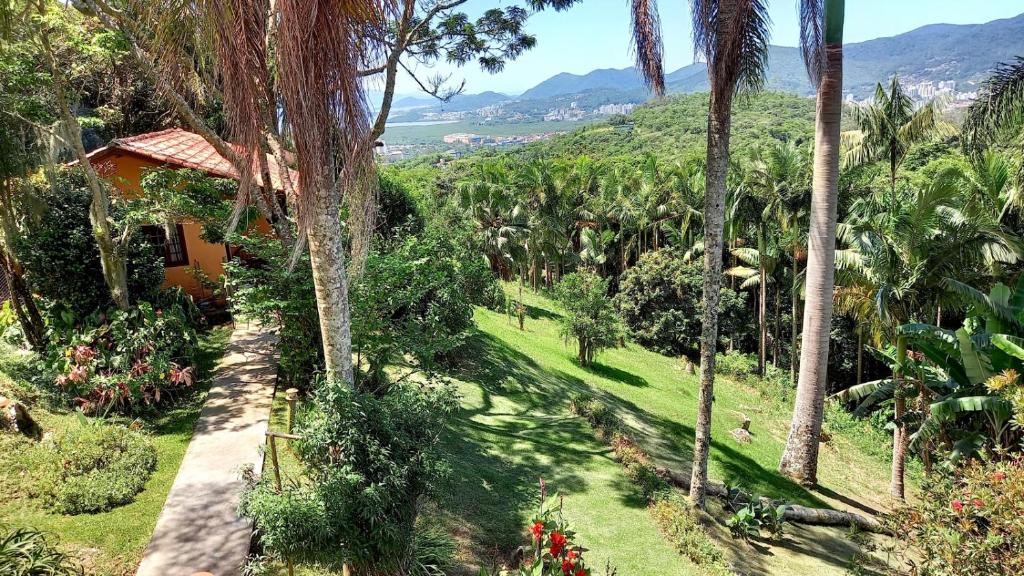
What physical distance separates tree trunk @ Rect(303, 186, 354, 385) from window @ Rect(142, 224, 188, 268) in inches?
423

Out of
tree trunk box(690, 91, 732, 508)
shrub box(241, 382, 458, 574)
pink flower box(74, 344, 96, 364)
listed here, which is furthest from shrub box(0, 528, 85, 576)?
tree trunk box(690, 91, 732, 508)

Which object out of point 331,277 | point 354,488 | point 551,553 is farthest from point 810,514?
point 331,277

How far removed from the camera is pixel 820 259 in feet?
36.7

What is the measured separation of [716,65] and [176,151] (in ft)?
44.3

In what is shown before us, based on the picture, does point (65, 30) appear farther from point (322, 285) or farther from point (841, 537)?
point (841, 537)

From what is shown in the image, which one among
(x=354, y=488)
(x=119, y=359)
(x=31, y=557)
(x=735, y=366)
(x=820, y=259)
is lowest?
(x=735, y=366)

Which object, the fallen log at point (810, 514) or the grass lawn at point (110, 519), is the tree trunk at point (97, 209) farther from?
the fallen log at point (810, 514)

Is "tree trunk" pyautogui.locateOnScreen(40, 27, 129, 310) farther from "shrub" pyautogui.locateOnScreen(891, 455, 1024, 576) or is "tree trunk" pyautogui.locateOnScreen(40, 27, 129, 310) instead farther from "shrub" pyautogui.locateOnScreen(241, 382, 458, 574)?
"shrub" pyautogui.locateOnScreen(891, 455, 1024, 576)

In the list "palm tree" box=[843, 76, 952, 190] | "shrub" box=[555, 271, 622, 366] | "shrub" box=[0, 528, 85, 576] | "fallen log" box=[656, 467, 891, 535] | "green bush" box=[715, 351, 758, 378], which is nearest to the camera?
"shrub" box=[0, 528, 85, 576]

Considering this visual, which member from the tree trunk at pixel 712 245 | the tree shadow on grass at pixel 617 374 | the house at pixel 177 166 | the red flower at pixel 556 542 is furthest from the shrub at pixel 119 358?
the tree shadow on grass at pixel 617 374

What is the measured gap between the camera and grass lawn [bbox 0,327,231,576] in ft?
19.2

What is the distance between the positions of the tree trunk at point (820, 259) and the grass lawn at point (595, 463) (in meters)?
0.84

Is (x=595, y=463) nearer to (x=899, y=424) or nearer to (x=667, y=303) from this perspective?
(x=899, y=424)

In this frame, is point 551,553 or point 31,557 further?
point 551,553
